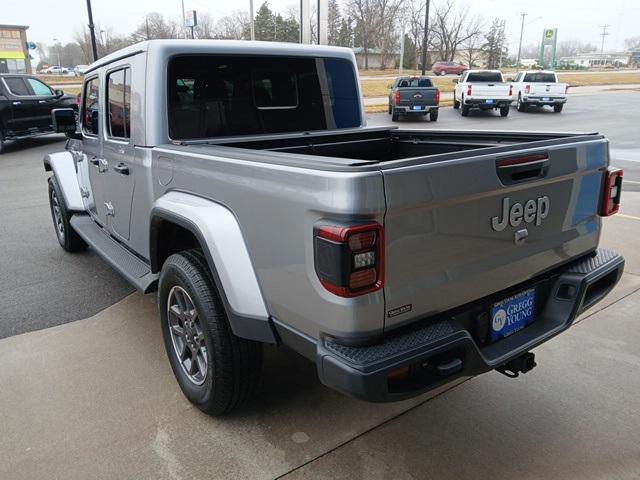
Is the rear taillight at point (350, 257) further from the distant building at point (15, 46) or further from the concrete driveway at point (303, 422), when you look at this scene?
the distant building at point (15, 46)

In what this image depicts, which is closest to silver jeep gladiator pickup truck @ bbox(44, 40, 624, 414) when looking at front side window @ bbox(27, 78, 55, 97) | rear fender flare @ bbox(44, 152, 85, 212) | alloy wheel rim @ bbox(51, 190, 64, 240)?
rear fender flare @ bbox(44, 152, 85, 212)

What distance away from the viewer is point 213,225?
2.55 meters

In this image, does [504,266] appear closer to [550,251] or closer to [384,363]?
[550,251]

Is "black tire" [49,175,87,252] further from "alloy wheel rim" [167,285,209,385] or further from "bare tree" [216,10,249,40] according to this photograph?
"bare tree" [216,10,249,40]

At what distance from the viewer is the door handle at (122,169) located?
3.64m

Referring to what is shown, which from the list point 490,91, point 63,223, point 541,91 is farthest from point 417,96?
point 63,223

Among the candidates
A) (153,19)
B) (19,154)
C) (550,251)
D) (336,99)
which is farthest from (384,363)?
(153,19)

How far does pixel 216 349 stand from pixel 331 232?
1.04 m

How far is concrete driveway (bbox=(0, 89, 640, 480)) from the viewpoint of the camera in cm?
256

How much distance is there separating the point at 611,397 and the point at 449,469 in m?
1.19

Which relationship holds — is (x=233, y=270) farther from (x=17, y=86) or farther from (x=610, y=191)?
(x=17, y=86)

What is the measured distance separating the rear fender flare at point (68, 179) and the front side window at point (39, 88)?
1009 centimetres

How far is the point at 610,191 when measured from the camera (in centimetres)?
292

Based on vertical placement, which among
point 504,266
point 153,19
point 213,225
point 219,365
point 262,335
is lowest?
point 219,365
